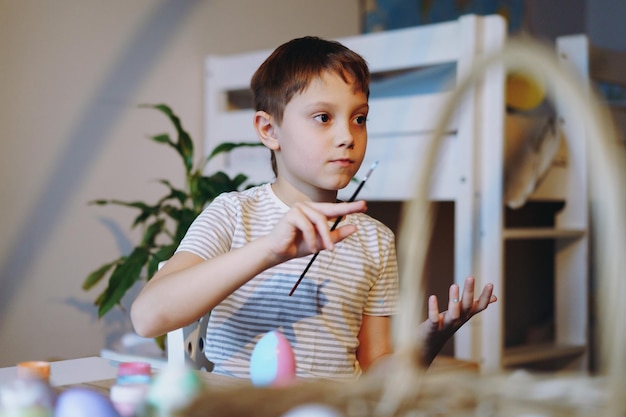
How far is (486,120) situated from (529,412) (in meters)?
1.55

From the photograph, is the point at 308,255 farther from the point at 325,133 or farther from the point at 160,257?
the point at 160,257

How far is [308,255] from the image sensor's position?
0.97 m

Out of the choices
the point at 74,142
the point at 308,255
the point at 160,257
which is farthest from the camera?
the point at 74,142

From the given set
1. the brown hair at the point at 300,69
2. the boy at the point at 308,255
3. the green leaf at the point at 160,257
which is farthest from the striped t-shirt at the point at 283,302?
the green leaf at the point at 160,257

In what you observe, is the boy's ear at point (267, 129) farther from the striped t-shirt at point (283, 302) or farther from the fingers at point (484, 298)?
the fingers at point (484, 298)

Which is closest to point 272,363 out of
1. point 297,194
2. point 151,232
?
point 297,194

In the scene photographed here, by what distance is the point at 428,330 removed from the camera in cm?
83

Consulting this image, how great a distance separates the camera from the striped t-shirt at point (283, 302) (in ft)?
3.37

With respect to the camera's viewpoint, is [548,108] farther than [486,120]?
Yes

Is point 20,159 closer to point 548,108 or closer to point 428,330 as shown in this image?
point 428,330

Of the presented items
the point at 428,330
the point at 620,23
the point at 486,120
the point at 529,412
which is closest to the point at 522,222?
the point at 486,120

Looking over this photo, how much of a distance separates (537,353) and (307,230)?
1.62 metres

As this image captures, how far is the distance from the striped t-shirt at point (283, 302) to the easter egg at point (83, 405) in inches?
18.9

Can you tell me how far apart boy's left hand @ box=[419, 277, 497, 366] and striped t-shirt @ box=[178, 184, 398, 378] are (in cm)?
20
